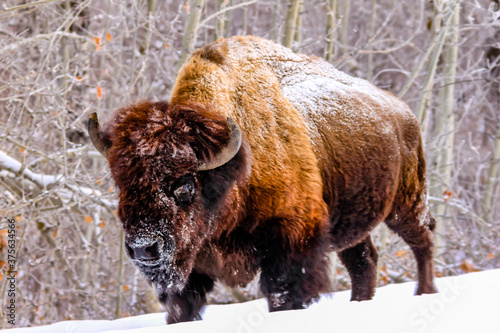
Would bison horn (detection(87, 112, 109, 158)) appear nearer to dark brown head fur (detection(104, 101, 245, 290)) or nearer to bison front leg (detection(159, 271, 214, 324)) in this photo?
dark brown head fur (detection(104, 101, 245, 290))

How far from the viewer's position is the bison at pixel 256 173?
3.27 meters

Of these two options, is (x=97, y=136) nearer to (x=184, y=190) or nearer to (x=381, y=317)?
(x=184, y=190)

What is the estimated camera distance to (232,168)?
3.51 meters

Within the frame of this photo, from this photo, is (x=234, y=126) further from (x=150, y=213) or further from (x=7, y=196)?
(x=7, y=196)

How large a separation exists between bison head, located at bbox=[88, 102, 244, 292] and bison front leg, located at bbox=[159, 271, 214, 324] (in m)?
0.33

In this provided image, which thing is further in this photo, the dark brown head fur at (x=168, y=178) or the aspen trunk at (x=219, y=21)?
the aspen trunk at (x=219, y=21)

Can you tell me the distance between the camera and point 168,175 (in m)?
3.23

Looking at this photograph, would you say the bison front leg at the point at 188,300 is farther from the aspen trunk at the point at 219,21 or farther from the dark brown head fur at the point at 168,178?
the aspen trunk at the point at 219,21

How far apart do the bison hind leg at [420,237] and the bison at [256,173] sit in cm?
3

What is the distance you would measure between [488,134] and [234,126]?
17.0 metres

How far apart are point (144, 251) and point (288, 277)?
109cm

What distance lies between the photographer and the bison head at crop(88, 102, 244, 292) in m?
3.14

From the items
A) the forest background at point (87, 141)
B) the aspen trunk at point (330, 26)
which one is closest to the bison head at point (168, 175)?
the forest background at point (87, 141)

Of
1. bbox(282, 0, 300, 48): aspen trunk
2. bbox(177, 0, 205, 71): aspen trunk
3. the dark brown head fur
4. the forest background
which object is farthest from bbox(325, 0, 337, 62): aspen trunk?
the dark brown head fur
